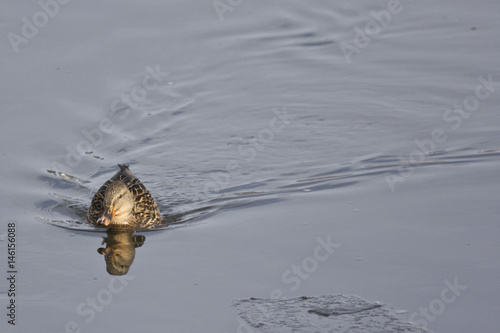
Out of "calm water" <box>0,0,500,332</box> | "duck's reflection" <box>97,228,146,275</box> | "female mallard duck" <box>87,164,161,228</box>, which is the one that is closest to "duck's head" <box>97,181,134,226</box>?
"female mallard duck" <box>87,164,161,228</box>

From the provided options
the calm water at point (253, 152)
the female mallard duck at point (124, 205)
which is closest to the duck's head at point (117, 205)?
the female mallard duck at point (124, 205)

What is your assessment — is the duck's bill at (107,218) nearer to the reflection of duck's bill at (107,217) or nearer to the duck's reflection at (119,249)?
the reflection of duck's bill at (107,217)

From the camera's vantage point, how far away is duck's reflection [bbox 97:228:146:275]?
31.6 ft

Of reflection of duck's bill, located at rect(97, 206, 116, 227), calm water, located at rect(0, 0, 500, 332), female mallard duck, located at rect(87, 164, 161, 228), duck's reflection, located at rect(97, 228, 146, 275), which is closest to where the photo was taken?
calm water, located at rect(0, 0, 500, 332)

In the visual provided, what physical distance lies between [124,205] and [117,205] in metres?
0.11

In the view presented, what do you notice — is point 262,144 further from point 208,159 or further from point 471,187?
point 471,187

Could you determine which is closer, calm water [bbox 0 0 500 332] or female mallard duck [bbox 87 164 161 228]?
calm water [bbox 0 0 500 332]

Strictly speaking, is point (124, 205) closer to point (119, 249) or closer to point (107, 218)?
point (107, 218)

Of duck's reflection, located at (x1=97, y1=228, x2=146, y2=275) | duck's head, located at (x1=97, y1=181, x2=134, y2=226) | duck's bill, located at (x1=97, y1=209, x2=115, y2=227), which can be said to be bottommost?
duck's reflection, located at (x1=97, y1=228, x2=146, y2=275)

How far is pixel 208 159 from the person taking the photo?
1284 cm

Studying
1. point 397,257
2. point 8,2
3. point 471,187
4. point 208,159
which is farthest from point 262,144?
point 8,2

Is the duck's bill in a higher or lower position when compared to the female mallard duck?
lower

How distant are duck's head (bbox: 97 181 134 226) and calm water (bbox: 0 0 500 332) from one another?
0.99ft

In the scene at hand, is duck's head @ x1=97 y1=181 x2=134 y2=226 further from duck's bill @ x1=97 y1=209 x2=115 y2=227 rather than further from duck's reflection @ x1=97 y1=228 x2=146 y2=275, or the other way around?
duck's reflection @ x1=97 y1=228 x2=146 y2=275
